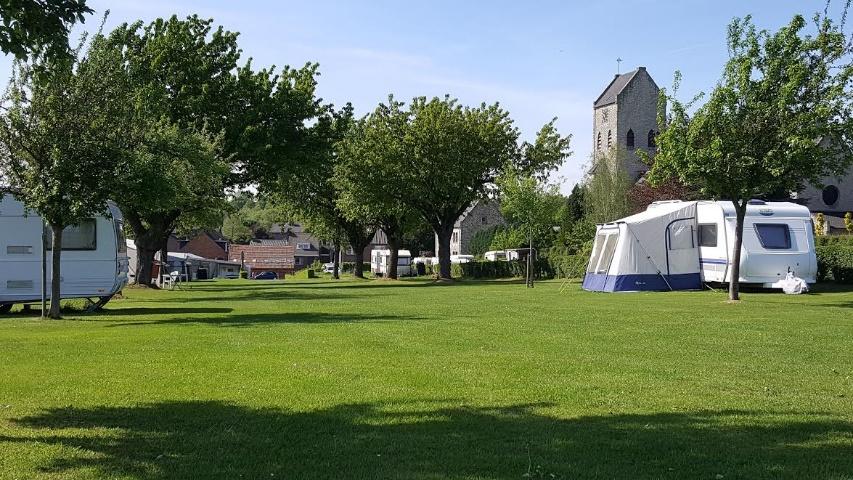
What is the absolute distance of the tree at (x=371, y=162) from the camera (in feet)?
137

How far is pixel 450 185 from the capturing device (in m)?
41.8

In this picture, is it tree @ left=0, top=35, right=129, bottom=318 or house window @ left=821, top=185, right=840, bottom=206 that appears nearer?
tree @ left=0, top=35, right=129, bottom=318

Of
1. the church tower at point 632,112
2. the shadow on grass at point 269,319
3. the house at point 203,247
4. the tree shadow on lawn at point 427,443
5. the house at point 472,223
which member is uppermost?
the church tower at point 632,112

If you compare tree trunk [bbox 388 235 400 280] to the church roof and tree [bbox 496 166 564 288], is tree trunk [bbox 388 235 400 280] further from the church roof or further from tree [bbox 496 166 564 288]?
the church roof

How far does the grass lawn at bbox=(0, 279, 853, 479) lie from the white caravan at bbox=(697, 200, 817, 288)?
11.0 metres

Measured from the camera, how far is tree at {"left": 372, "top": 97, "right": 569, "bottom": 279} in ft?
135

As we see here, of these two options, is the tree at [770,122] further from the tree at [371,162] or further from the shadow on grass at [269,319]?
the tree at [371,162]

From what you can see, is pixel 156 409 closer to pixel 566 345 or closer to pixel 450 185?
pixel 566 345

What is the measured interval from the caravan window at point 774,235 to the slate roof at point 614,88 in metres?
60.5

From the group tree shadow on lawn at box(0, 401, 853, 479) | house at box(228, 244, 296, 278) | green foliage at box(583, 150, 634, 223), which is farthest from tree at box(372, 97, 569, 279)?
house at box(228, 244, 296, 278)

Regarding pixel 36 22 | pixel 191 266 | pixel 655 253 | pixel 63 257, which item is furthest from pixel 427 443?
pixel 191 266

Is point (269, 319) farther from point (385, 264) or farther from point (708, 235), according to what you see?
point (385, 264)

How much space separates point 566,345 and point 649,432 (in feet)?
17.1

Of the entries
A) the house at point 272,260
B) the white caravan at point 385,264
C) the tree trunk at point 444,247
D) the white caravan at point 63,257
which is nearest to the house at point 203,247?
the house at point 272,260
